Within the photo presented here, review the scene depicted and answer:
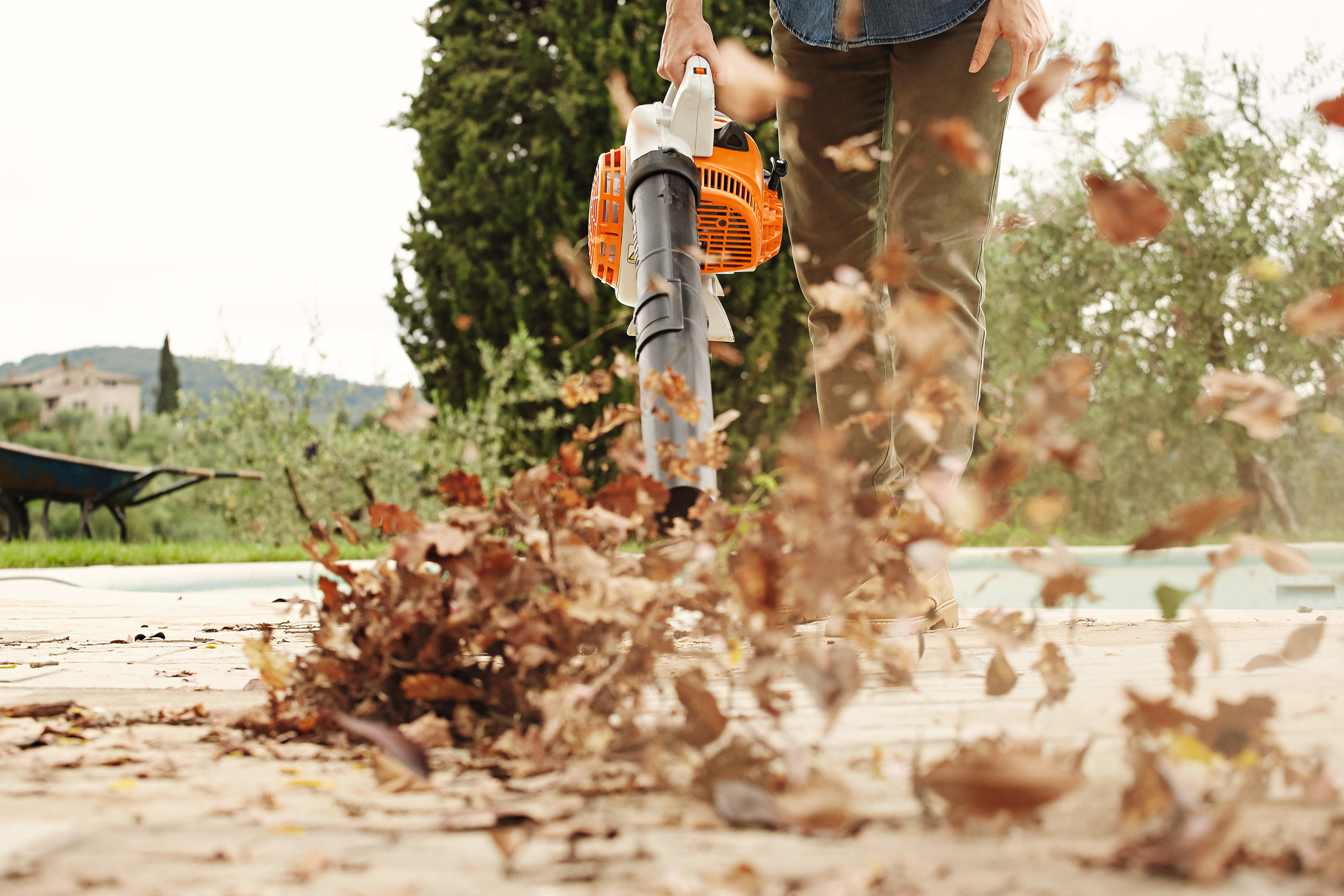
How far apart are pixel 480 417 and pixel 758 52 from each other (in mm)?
3694

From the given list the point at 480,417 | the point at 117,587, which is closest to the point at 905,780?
the point at 117,587

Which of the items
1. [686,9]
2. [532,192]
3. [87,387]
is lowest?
[686,9]

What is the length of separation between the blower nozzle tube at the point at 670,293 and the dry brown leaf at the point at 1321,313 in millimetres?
757

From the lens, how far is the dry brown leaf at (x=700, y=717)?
2.38ft

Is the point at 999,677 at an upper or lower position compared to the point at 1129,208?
lower

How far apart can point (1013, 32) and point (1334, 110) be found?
824 mm

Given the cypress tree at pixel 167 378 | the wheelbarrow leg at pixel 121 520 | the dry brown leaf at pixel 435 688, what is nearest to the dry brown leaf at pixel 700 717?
the dry brown leaf at pixel 435 688

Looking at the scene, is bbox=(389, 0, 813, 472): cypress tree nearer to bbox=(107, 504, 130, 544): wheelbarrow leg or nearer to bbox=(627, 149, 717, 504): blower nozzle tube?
bbox=(107, 504, 130, 544): wheelbarrow leg

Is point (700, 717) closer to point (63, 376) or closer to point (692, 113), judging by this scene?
point (692, 113)

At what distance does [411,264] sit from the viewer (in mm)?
7738

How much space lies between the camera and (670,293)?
150 cm

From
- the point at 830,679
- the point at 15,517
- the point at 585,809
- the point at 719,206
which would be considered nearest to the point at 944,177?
the point at 719,206

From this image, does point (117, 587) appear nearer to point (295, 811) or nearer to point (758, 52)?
point (295, 811)

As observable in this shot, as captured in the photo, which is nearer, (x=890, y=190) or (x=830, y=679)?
(x=830, y=679)
